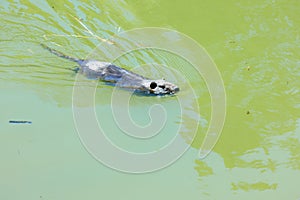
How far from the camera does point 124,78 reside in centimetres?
482

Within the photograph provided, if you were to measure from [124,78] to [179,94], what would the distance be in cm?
68

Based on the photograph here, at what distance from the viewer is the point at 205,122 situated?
14.6ft

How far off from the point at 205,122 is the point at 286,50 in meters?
1.85

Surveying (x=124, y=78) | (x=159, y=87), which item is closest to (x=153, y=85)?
(x=159, y=87)

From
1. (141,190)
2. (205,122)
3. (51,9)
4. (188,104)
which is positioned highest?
(51,9)

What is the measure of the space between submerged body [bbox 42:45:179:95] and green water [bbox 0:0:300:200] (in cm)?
13

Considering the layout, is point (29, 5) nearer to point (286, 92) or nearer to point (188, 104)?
point (188, 104)

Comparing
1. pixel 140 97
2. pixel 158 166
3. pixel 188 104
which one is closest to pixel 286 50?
pixel 188 104

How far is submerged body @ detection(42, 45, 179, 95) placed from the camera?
4.71 meters

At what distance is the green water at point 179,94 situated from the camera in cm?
382

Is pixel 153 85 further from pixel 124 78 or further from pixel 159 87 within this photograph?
pixel 124 78

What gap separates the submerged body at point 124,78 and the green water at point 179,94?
0.43 ft

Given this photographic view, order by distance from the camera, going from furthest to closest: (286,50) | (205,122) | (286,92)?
(286,50), (286,92), (205,122)

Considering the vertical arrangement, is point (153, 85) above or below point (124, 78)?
below
